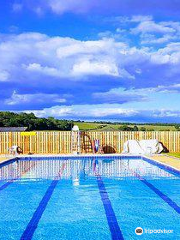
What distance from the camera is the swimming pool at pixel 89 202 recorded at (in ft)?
21.0

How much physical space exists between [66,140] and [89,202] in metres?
12.7

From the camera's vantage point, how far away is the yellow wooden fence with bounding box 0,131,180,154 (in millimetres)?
21156

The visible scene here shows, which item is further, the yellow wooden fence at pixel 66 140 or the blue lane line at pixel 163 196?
the yellow wooden fence at pixel 66 140

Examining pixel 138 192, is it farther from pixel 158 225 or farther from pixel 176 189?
pixel 158 225

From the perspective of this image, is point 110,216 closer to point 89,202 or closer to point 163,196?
point 89,202

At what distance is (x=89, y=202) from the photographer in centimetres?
871

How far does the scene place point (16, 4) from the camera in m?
13.1

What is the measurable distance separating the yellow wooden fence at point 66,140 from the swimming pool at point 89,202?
602 centimetres

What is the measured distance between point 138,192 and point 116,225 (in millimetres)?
3428

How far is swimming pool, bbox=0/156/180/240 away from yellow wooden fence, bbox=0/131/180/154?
19.7 ft

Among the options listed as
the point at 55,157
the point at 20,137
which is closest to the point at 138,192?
the point at 55,157

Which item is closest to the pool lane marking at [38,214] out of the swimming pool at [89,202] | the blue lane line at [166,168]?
the swimming pool at [89,202]

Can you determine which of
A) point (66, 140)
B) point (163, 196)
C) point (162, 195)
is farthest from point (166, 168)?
point (66, 140)

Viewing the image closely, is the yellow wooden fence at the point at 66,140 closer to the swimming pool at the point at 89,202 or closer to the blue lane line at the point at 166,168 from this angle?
the blue lane line at the point at 166,168
